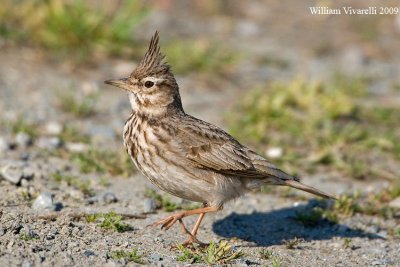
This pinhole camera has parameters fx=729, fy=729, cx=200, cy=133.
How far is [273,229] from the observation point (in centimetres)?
700

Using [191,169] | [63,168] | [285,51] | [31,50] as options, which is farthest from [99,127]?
[285,51]

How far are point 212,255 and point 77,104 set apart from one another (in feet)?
14.6

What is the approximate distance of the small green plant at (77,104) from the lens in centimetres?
941

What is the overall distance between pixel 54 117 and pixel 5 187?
2.62m

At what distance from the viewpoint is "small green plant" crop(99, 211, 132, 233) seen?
240 inches

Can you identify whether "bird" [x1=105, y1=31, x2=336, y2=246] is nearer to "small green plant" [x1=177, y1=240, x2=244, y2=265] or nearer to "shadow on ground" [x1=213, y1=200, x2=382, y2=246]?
"small green plant" [x1=177, y1=240, x2=244, y2=265]

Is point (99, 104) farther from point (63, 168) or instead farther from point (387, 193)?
point (387, 193)

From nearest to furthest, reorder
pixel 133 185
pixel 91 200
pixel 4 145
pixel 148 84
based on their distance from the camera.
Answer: pixel 148 84 → pixel 91 200 → pixel 133 185 → pixel 4 145

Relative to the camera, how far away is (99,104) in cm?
998

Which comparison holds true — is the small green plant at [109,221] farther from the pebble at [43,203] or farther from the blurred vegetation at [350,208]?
the blurred vegetation at [350,208]

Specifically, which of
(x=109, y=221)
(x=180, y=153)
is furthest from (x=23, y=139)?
(x=180, y=153)

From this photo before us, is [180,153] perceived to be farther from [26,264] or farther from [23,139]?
[23,139]

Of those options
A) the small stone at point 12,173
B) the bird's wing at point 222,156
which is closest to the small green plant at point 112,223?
the bird's wing at point 222,156

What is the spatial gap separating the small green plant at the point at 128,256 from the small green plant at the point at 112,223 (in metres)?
0.62
